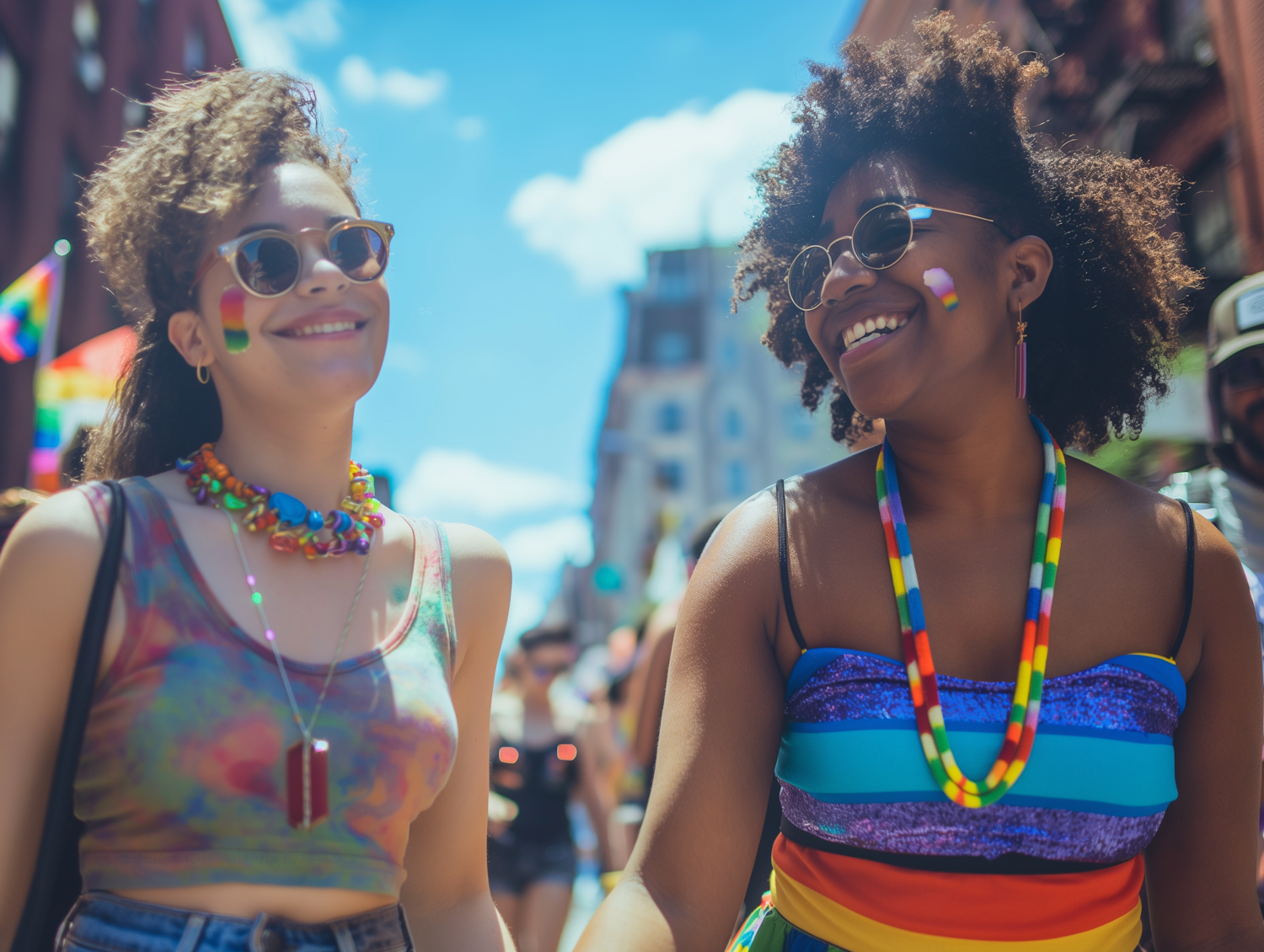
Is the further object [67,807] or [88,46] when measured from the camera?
[88,46]

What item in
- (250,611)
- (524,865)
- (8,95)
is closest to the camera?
(250,611)

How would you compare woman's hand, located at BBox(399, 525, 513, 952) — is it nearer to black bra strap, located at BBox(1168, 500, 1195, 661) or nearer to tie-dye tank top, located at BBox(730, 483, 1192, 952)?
tie-dye tank top, located at BBox(730, 483, 1192, 952)

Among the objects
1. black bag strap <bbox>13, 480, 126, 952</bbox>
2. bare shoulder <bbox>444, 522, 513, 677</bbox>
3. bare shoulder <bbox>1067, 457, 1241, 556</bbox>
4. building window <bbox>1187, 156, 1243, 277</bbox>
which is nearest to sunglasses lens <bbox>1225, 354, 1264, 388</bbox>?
bare shoulder <bbox>1067, 457, 1241, 556</bbox>

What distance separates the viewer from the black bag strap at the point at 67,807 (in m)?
1.48

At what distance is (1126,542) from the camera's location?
2.05 meters

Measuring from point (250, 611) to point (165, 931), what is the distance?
504 millimetres

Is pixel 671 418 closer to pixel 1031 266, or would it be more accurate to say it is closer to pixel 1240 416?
pixel 1240 416

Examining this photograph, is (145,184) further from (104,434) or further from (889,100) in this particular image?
(889,100)

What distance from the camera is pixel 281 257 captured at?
1.87 meters

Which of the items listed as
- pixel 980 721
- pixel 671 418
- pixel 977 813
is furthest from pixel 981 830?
pixel 671 418

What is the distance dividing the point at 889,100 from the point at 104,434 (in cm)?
185

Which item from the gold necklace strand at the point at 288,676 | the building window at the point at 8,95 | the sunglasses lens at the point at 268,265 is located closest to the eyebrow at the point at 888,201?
the sunglasses lens at the point at 268,265

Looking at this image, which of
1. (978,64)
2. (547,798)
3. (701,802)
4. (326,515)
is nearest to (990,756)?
(701,802)

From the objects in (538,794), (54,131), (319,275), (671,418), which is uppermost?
(54,131)
